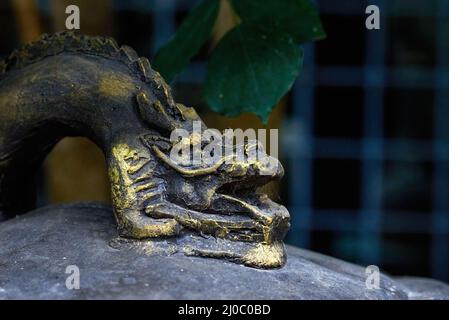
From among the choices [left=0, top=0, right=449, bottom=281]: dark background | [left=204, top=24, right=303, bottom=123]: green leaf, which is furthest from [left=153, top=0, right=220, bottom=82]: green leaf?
[left=0, top=0, right=449, bottom=281]: dark background

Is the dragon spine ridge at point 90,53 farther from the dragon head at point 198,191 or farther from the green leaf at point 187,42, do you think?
the green leaf at point 187,42

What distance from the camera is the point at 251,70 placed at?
54.8 inches

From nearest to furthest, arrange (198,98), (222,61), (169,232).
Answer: (169,232) < (222,61) < (198,98)

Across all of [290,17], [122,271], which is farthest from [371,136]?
[122,271]

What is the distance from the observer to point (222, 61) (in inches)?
56.0

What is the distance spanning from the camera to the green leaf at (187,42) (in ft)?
4.70

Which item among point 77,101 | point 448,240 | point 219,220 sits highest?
point 77,101

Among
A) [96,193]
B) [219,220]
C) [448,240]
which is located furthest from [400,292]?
[448,240]

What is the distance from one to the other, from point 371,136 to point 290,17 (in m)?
1.23

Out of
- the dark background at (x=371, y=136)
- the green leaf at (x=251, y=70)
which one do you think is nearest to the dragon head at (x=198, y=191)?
the green leaf at (x=251, y=70)

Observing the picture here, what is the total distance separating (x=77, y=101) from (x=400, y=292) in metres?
0.47

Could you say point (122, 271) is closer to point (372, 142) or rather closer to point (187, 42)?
point (187, 42)

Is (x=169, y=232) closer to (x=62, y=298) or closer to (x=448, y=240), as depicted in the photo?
(x=62, y=298)

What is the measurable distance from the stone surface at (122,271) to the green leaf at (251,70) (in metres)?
0.27
